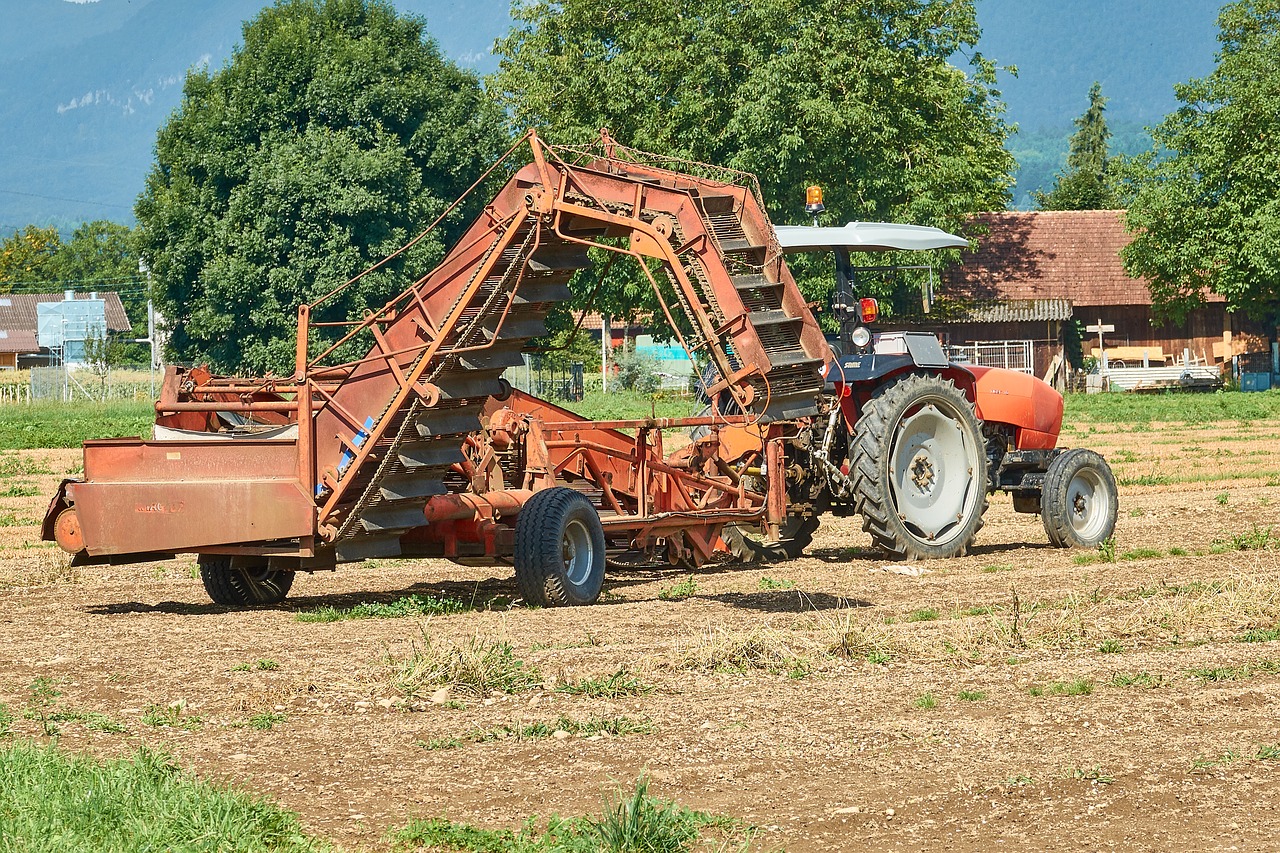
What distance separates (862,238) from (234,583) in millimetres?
6253

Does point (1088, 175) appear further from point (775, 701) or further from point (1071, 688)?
point (775, 701)

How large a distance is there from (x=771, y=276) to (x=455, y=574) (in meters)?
4.14

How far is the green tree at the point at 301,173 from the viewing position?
44.8 meters

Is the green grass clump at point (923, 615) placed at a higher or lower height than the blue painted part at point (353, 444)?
lower

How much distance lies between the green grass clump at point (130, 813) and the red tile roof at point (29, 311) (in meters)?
90.0

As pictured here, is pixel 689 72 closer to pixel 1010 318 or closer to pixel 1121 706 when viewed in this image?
pixel 1010 318

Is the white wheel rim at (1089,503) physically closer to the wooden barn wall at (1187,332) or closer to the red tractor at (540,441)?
the red tractor at (540,441)

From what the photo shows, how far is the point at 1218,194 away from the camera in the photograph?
52156 mm

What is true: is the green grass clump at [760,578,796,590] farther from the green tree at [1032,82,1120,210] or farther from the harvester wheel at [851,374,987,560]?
the green tree at [1032,82,1120,210]

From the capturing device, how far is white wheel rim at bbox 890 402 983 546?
47.5 feet

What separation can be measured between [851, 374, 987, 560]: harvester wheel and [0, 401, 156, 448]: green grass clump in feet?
57.0

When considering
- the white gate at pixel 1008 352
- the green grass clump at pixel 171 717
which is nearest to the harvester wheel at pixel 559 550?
the green grass clump at pixel 171 717

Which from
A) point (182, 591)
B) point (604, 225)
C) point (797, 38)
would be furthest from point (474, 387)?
point (797, 38)

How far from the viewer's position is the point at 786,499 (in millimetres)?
14109
